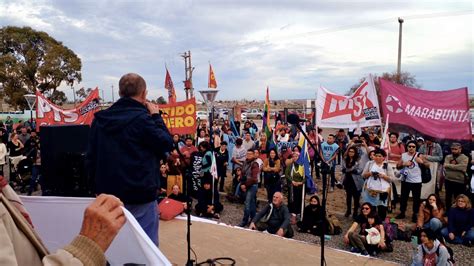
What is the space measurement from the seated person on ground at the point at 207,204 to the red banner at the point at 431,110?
4148 millimetres

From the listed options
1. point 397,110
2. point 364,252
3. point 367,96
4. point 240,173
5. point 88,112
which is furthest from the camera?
point 88,112

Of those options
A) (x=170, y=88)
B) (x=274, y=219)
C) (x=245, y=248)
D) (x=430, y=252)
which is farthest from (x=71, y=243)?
(x=170, y=88)

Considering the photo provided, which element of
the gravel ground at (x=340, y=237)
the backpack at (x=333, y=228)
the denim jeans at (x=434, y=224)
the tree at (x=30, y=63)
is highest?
the tree at (x=30, y=63)

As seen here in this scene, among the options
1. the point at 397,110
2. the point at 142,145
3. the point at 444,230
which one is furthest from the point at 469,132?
the point at 142,145

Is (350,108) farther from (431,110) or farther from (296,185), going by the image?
(296,185)

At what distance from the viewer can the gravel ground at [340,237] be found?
18.4 ft

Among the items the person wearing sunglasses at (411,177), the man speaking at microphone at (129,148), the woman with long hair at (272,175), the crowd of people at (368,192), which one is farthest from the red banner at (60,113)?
the man speaking at microphone at (129,148)

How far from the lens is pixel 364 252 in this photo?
575cm

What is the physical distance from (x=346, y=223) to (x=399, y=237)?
1065 mm

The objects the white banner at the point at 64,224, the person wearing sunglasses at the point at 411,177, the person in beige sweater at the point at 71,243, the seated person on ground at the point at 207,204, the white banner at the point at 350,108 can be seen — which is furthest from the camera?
the white banner at the point at 350,108

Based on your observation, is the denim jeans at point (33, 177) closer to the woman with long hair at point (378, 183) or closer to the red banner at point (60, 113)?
the red banner at point (60, 113)

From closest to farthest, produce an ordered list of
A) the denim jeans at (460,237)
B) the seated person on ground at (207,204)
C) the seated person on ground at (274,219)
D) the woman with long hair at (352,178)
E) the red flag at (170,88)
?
1. the denim jeans at (460,237)
2. the seated person on ground at (274,219)
3. the woman with long hair at (352,178)
4. the seated person on ground at (207,204)
5. the red flag at (170,88)

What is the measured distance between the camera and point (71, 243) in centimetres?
111

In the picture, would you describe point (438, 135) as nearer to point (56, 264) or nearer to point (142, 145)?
point (142, 145)
